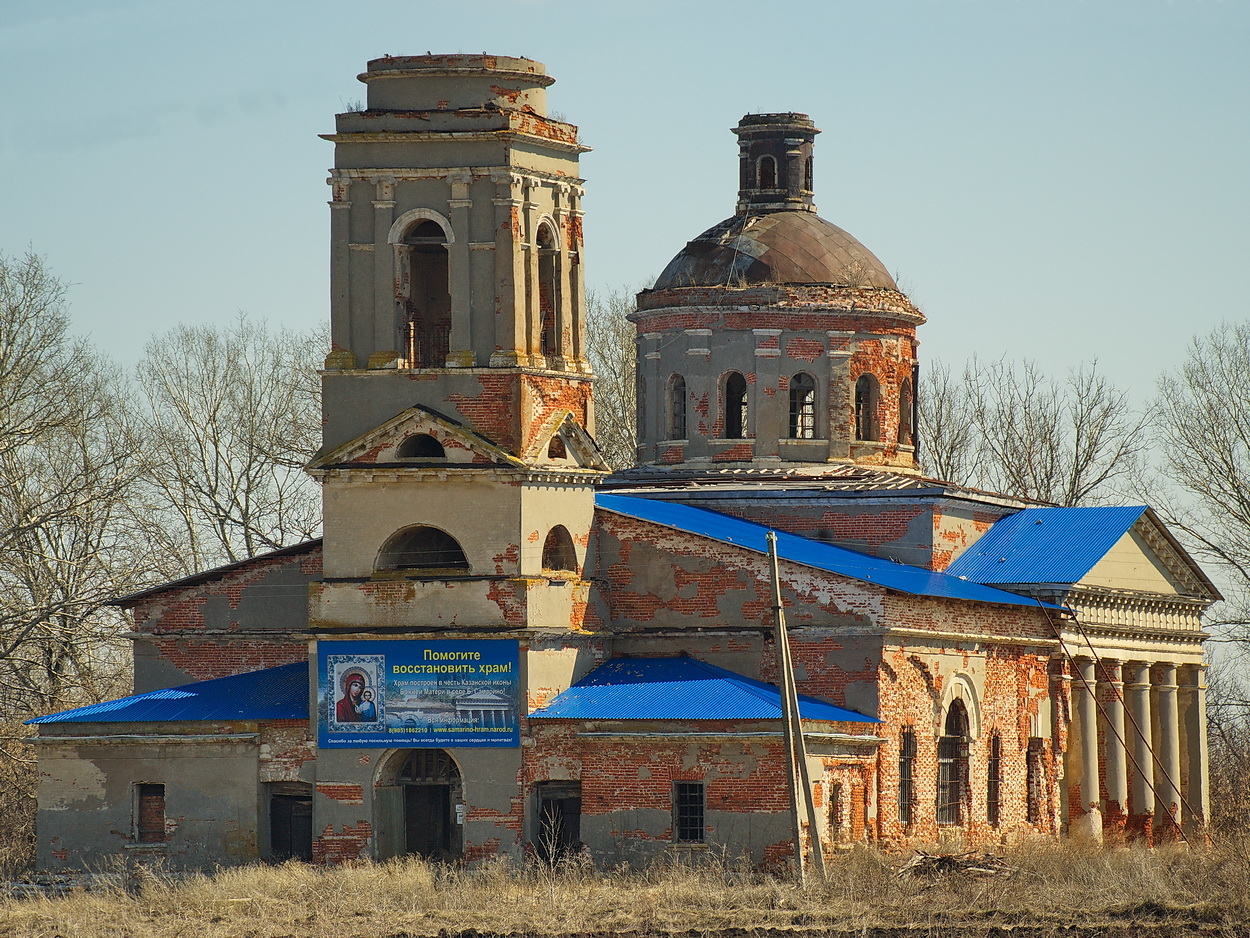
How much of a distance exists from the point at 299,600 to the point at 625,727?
21.0ft

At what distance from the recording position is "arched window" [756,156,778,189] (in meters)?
46.9

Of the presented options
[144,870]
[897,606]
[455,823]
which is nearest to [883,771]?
[897,606]

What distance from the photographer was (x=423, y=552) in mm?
35750

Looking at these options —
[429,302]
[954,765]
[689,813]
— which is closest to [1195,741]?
[954,765]

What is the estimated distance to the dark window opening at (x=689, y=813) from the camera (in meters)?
34.0

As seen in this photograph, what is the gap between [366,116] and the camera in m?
35.6

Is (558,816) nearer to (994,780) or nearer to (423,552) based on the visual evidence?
(423,552)

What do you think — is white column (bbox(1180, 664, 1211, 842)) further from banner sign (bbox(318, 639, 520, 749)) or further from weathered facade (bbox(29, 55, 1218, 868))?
banner sign (bbox(318, 639, 520, 749))

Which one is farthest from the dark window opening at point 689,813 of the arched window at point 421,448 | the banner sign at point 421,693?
the arched window at point 421,448

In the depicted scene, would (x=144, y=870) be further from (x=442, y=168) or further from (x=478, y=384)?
(x=442, y=168)

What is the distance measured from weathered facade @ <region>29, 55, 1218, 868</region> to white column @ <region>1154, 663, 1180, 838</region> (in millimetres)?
5587

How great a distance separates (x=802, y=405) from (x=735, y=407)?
1224 mm

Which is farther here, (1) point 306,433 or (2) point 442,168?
(1) point 306,433

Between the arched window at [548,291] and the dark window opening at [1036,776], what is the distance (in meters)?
11.2
